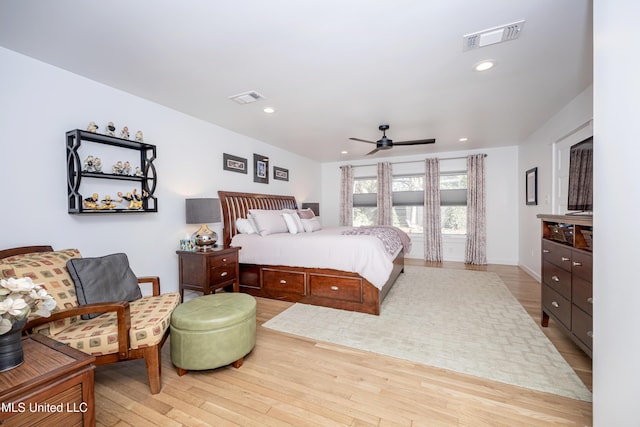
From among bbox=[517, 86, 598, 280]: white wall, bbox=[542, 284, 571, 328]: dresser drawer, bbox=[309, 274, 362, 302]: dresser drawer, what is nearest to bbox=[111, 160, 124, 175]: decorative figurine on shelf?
bbox=[309, 274, 362, 302]: dresser drawer

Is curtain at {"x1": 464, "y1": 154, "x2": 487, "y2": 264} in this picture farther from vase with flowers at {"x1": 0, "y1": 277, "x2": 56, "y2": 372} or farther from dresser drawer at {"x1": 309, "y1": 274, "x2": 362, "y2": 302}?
vase with flowers at {"x1": 0, "y1": 277, "x2": 56, "y2": 372}

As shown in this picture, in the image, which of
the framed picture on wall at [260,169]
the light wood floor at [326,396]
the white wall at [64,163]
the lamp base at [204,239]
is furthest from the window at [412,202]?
the lamp base at [204,239]

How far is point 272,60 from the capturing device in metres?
2.29

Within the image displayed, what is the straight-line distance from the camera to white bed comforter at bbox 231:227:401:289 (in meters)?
3.10

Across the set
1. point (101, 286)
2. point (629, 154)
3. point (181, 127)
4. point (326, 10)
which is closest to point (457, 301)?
point (629, 154)

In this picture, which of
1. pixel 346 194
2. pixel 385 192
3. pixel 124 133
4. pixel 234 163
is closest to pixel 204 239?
pixel 124 133

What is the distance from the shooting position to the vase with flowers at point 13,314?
1.13 meters

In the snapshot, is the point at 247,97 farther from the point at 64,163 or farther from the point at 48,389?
the point at 48,389

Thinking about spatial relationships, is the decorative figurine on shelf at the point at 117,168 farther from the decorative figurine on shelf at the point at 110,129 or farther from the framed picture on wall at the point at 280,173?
the framed picture on wall at the point at 280,173

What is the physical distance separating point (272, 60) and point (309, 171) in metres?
4.58

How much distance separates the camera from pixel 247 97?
302 cm

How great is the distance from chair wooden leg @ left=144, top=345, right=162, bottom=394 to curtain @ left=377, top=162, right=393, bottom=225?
18.4 ft

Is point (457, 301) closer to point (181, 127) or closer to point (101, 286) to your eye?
point (101, 286)

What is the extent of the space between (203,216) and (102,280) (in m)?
1.40
